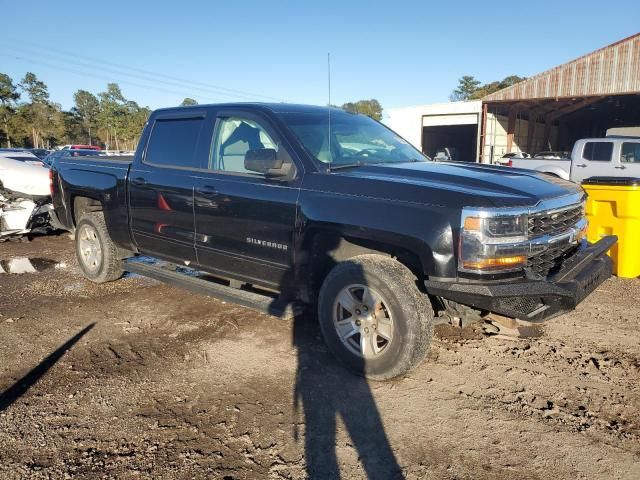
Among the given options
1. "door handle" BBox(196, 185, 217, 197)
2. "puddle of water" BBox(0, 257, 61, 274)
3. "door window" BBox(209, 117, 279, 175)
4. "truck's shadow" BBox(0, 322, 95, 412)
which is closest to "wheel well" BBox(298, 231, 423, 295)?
"door window" BBox(209, 117, 279, 175)

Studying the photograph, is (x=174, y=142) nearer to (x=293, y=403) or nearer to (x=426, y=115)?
(x=293, y=403)

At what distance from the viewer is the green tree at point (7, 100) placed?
4469cm

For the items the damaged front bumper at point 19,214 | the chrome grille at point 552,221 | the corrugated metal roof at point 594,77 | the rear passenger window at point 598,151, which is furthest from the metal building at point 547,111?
the chrome grille at point 552,221

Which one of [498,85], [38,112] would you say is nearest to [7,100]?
[38,112]

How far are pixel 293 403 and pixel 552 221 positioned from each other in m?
2.14

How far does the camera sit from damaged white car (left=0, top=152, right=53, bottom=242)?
330 inches

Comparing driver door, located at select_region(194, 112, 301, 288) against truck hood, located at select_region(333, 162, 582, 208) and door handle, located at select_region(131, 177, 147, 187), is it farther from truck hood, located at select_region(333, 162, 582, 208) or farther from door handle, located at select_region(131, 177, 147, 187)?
door handle, located at select_region(131, 177, 147, 187)

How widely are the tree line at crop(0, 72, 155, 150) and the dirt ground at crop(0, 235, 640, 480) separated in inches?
1962

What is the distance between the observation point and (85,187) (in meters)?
5.68

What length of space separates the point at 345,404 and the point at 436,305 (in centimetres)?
106

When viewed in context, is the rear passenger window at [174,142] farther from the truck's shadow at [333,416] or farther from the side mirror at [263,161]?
the truck's shadow at [333,416]

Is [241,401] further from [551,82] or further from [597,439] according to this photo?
[551,82]

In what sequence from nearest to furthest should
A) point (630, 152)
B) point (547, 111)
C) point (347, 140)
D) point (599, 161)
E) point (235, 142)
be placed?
point (347, 140)
point (235, 142)
point (630, 152)
point (599, 161)
point (547, 111)

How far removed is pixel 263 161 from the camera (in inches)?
145
